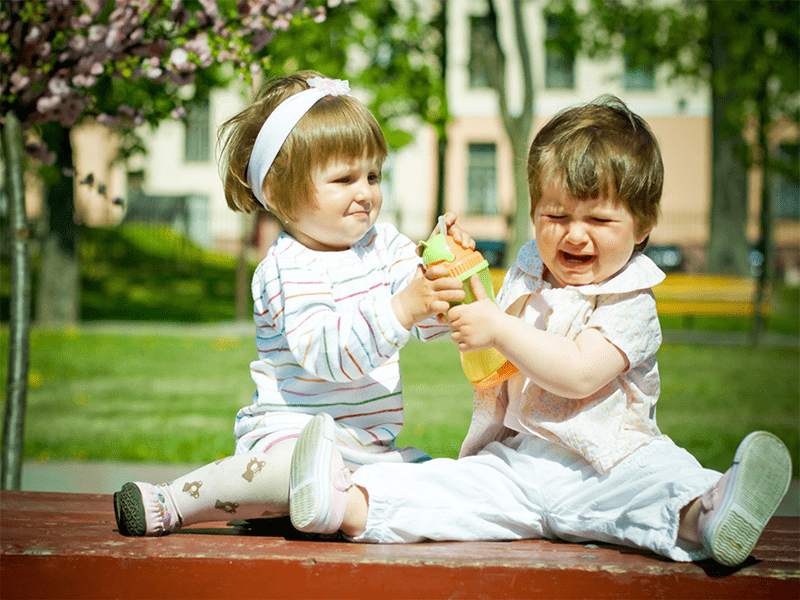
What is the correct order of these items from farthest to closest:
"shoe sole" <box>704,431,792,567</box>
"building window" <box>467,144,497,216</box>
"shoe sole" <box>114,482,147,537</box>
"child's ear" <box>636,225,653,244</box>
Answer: "building window" <box>467,144,497,216</box>
"child's ear" <box>636,225,653,244</box>
"shoe sole" <box>114,482,147,537</box>
"shoe sole" <box>704,431,792,567</box>

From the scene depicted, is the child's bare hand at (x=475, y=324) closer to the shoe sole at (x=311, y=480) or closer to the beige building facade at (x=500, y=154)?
the shoe sole at (x=311, y=480)

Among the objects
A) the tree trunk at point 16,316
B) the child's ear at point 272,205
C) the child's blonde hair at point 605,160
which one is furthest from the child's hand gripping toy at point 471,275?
the tree trunk at point 16,316

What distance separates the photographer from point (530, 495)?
220cm

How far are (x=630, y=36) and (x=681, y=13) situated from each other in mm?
1017

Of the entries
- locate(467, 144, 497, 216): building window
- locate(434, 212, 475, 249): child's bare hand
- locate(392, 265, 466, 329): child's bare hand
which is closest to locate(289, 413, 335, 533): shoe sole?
locate(392, 265, 466, 329): child's bare hand

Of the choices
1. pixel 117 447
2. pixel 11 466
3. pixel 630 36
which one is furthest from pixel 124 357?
pixel 630 36

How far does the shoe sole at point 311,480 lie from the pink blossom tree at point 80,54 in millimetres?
1767

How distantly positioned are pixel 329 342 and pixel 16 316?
200 cm

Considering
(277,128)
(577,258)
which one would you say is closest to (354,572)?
(577,258)

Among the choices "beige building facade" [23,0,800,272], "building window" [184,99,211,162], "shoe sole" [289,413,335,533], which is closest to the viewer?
"shoe sole" [289,413,335,533]

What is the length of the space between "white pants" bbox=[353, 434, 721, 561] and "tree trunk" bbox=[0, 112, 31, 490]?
6.48 ft

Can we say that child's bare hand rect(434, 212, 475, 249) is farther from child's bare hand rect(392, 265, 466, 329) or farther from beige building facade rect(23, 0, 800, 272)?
beige building facade rect(23, 0, 800, 272)

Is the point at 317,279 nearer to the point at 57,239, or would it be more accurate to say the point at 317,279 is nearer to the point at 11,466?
the point at 11,466

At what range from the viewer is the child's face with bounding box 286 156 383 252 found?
7.89ft
